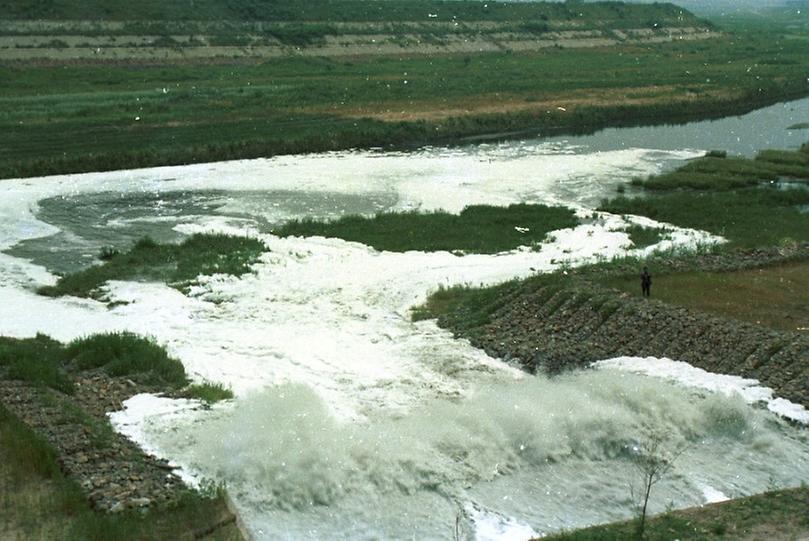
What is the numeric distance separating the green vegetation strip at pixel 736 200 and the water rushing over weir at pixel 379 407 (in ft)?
6.61

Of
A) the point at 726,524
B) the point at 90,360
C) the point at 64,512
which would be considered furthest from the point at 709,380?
the point at 90,360

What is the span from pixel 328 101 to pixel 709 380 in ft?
137

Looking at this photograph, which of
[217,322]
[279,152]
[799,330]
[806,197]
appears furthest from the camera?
[279,152]

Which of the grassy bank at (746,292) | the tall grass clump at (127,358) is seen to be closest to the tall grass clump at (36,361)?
the tall grass clump at (127,358)

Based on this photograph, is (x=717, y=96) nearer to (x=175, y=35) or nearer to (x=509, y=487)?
(x=175, y=35)

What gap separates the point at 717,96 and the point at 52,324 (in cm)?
5112

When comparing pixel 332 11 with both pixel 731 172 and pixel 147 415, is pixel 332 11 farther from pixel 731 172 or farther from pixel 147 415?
pixel 147 415

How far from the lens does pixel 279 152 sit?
43688 millimetres

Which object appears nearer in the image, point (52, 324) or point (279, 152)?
point (52, 324)

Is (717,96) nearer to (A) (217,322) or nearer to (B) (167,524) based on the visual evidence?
(A) (217,322)

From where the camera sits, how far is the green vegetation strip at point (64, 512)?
40.8 feet

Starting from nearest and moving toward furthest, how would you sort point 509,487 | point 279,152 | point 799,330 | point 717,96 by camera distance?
1. point 509,487
2. point 799,330
3. point 279,152
4. point 717,96

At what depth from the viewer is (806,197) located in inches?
1361

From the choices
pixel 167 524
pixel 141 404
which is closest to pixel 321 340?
pixel 141 404
